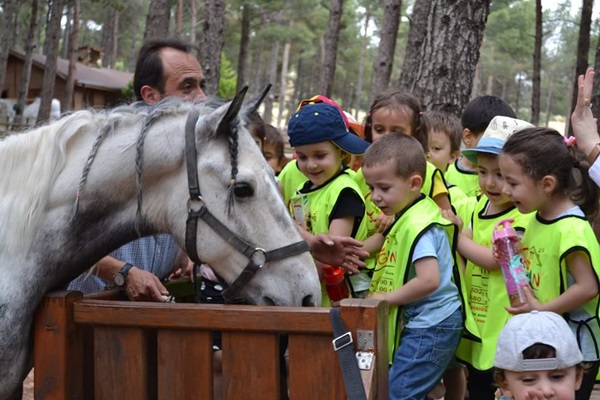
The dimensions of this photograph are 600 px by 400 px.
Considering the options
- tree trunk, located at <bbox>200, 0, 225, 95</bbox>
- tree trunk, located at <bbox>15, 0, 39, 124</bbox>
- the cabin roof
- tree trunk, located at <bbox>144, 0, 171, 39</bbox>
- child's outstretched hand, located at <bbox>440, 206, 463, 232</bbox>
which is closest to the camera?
child's outstretched hand, located at <bbox>440, 206, 463, 232</bbox>

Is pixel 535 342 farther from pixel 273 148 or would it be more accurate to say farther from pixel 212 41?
pixel 212 41

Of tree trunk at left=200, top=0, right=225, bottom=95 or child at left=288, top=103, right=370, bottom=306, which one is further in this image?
tree trunk at left=200, top=0, right=225, bottom=95

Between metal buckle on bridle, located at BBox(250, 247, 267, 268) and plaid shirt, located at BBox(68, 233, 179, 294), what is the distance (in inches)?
36.0

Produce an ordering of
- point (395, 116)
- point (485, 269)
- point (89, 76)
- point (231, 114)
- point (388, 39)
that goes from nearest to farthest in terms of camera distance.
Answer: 1. point (231, 114)
2. point (485, 269)
3. point (395, 116)
4. point (388, 39)
5. point (89, 76)

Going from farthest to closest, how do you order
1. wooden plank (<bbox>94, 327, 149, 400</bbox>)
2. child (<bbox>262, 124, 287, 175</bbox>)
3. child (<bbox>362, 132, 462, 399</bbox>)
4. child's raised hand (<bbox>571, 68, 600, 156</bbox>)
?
child (<bbox>262, 124, 287, 175</bbox>) → child's raised hand (<bbox>571, 68, 600, 156</bbox>) → child (<bbox>362, 132, 462, 399</bbox>) → wooden plank (<bbox>94, 327, 149, 400</bbox>)

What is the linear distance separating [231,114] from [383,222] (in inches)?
45.4

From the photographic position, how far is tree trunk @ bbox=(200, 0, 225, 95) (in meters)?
12.8

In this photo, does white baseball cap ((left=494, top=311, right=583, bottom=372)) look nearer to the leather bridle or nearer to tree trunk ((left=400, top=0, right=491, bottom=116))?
the leather bridle

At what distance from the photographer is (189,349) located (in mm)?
2396

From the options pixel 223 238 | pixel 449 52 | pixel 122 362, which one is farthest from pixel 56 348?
pixel 449 52

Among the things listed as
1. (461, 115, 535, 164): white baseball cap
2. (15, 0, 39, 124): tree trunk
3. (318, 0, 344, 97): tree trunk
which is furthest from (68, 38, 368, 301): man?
(15, 0, 39, 124): tree trunk

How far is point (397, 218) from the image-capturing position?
127 inches

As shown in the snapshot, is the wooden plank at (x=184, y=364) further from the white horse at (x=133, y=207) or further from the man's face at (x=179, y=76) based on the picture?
the man's face at (x=179, y=76)

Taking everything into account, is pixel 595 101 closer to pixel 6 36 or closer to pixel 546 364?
pixel 546 364
